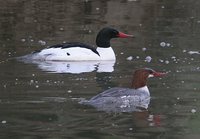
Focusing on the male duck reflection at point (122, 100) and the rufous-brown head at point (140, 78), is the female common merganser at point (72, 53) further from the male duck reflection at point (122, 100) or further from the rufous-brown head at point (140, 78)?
the male duck reflection at point (122, 100)

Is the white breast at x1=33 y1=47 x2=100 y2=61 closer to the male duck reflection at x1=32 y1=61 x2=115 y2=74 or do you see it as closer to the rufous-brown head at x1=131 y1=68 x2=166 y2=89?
the male duck reflection at x1=32 y1=61 x2=115 y2=74

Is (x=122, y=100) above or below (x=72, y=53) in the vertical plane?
above

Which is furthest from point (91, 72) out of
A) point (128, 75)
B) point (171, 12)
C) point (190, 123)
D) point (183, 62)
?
point (171, 12)

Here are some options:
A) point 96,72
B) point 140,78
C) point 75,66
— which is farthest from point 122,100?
point 75,66

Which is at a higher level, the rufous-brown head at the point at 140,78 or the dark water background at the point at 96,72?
the rufous-brown head at the point at 140,78

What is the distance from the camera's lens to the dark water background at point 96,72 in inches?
458

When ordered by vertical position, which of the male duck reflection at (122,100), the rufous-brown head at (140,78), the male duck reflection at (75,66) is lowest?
the male duck reflection at (75,66)

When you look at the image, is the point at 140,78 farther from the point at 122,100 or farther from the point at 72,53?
the point at 72,53

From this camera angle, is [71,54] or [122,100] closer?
[122,100]

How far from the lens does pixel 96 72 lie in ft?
55.5

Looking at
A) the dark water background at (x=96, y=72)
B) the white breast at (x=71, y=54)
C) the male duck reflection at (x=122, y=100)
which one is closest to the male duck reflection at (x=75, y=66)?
the white breast at (x=71, y=54)

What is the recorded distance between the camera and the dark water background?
1162 cm

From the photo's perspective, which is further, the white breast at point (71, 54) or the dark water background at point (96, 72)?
the white breast at point (71, 54)

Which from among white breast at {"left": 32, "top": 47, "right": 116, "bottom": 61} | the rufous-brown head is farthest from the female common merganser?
the rufous-brown head
